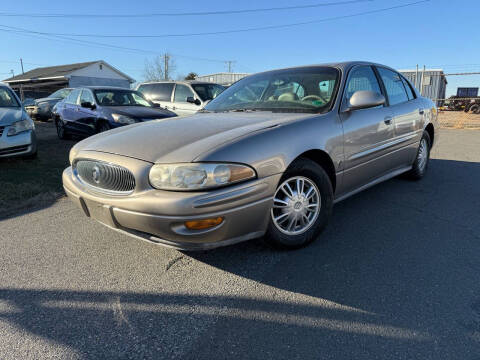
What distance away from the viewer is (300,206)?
266 cm

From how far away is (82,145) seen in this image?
9.45 feet

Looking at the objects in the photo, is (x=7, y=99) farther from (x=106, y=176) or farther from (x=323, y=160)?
(x=323, y=160)

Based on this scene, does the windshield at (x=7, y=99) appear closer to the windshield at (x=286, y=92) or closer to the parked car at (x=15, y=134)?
the parked car at (x=15, y=134)

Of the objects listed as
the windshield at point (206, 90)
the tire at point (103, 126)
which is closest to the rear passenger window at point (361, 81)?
the tire at point (103, 126)

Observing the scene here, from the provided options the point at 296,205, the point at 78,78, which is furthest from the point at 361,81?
the point at 78,78

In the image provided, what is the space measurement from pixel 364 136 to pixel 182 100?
6.92m

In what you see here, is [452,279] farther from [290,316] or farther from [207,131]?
[207,131]

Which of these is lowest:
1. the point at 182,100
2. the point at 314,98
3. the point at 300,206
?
the point at 300,206

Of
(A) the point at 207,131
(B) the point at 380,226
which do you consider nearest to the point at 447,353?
(B) the point at 380,226

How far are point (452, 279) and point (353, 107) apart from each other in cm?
157

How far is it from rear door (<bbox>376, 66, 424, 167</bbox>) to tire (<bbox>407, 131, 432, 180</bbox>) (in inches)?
10.9

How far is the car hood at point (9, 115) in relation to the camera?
212 inches

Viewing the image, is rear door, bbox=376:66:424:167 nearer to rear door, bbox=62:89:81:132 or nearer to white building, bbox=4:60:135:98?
rear door, bbox=62:89:81:132

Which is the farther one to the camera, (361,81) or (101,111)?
(101,111)
